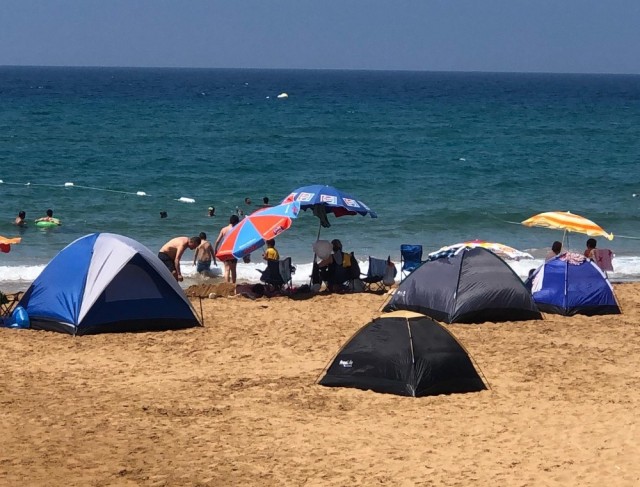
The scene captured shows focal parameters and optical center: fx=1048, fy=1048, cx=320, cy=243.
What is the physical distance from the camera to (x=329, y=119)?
74.3 metres

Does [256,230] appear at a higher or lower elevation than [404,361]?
higher

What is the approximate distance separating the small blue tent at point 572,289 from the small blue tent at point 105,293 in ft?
18.7

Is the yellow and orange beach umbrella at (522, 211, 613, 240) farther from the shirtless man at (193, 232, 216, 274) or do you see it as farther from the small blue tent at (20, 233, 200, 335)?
the small blue tent at (20, 233, 200, 335)

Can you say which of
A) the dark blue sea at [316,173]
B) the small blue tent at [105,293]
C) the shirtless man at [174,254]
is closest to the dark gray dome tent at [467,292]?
the small blue tent at [105,293]

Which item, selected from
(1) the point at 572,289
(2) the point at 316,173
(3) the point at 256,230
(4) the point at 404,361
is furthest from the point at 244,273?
(2) the point at 316,173

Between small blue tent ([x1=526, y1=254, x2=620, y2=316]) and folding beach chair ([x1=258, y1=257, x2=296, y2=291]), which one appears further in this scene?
folding beach chair ([x1=258, y1=257, x2=296, y2=291])

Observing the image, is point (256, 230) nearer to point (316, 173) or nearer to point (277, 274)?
point (277, 274)

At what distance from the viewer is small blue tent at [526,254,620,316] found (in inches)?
666

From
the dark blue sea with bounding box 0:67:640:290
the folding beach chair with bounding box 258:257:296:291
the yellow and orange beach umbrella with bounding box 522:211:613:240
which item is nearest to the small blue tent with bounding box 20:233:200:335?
the folding beach chair with bounding box 258:257:296:291

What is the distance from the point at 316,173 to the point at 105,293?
29.2m

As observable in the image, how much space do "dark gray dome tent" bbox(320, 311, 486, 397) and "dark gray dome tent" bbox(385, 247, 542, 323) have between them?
3156 mm

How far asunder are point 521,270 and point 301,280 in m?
5.12

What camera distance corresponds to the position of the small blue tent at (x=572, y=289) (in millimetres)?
16906

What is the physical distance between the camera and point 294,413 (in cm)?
1171
